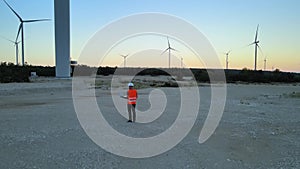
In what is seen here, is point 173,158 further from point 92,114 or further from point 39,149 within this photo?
point 92,114

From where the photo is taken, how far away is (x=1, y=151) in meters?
6.93

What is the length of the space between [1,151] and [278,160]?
713cm

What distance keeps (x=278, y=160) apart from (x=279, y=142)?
1990 mm

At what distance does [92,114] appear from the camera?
43.8 ft

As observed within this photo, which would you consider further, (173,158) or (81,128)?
(81,128)

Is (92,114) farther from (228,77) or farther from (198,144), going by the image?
(228,77)

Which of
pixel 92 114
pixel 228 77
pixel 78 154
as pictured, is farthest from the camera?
pixel 228 77

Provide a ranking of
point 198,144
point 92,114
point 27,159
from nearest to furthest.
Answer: point 27,159
point 198,144
point 92,114

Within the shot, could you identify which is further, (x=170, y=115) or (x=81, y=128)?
(x=170, y=115)

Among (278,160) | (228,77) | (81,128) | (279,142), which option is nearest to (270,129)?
(279,142)

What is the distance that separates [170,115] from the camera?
13594 mm

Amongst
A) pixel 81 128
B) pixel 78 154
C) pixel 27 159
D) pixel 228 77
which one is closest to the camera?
pixel 27 159

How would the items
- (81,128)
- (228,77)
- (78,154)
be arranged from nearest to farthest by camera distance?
(78,154) < (81,128) < (228,77)

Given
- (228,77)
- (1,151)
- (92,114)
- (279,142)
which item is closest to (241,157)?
(279,142)
